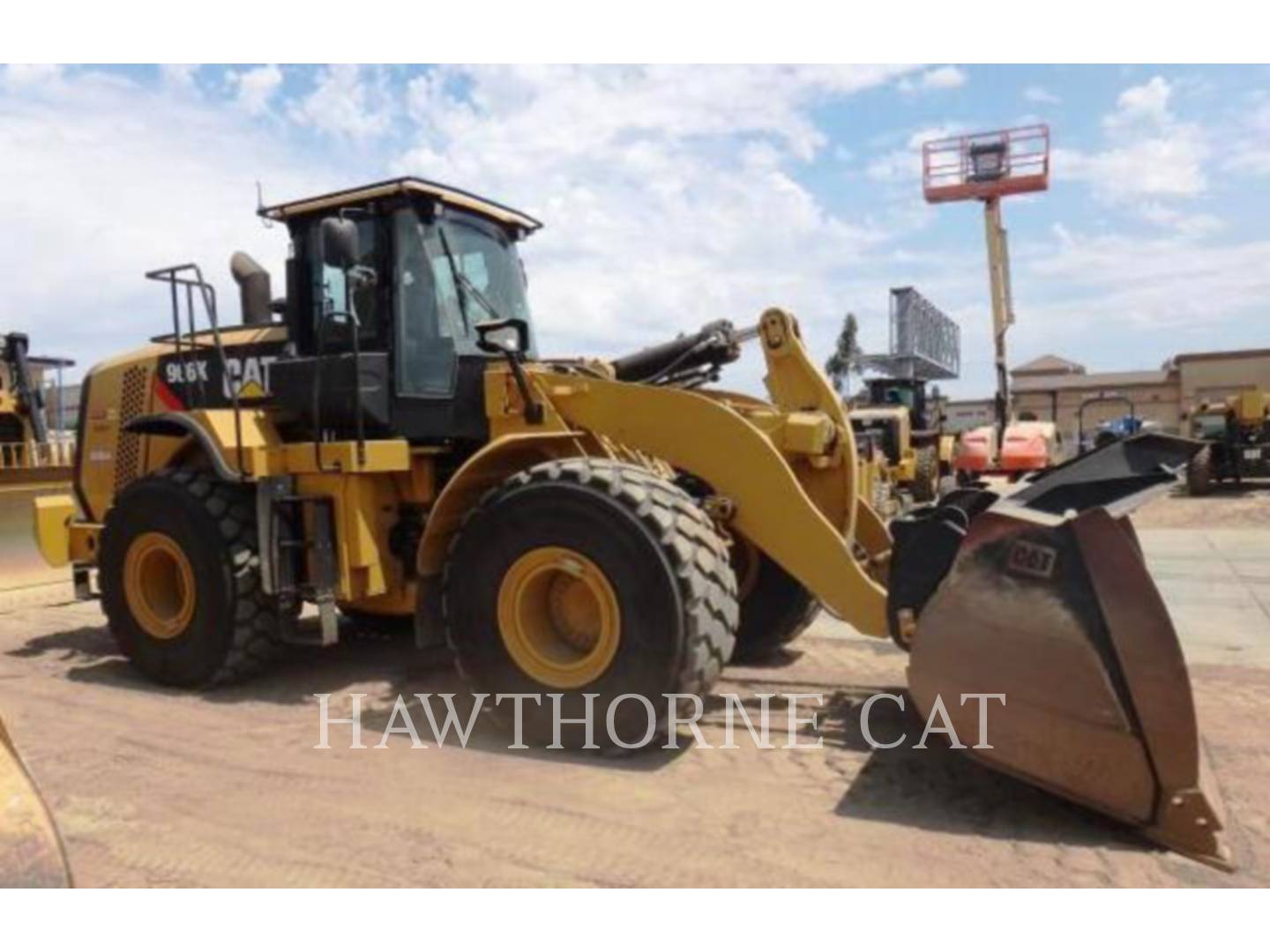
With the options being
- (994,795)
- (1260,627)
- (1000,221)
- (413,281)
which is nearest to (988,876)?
(994,795)

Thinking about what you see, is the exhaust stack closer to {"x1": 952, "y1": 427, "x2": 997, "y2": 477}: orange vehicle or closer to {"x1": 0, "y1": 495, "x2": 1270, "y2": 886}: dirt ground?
{"x1": 0, "y1": 495, "x2": 1270, "y2": 886}: dirt ground

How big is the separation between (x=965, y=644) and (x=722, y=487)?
140cm

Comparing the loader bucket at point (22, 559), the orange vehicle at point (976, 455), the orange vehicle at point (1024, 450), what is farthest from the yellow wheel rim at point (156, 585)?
the orange vehicle at point (976, 455)

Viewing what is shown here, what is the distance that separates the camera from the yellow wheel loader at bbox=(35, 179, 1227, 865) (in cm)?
359

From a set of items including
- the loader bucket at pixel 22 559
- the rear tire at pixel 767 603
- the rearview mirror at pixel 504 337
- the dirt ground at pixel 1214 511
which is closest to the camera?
the rearview mirror at pixel 504 337

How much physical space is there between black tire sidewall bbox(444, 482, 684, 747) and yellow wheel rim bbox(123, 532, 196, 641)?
6.63 ft

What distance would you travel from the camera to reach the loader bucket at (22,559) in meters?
9.47

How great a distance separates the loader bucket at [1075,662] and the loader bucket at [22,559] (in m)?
8.30

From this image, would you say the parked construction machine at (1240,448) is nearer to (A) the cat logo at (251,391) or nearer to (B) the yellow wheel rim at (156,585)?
(A) the cat logo at (251,391)

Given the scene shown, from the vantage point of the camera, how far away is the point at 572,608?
476cm

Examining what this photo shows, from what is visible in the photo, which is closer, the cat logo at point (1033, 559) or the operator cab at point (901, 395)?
the cat logo at point (1033, 559)

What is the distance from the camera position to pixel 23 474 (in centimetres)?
1026

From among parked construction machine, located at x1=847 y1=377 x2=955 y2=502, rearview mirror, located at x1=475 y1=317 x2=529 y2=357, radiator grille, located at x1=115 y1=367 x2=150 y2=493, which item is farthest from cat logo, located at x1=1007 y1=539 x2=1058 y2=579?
parked construction machine, located at x1=847 y1=377 x2=955 y2=502

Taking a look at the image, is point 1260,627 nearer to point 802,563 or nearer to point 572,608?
point 802,563
